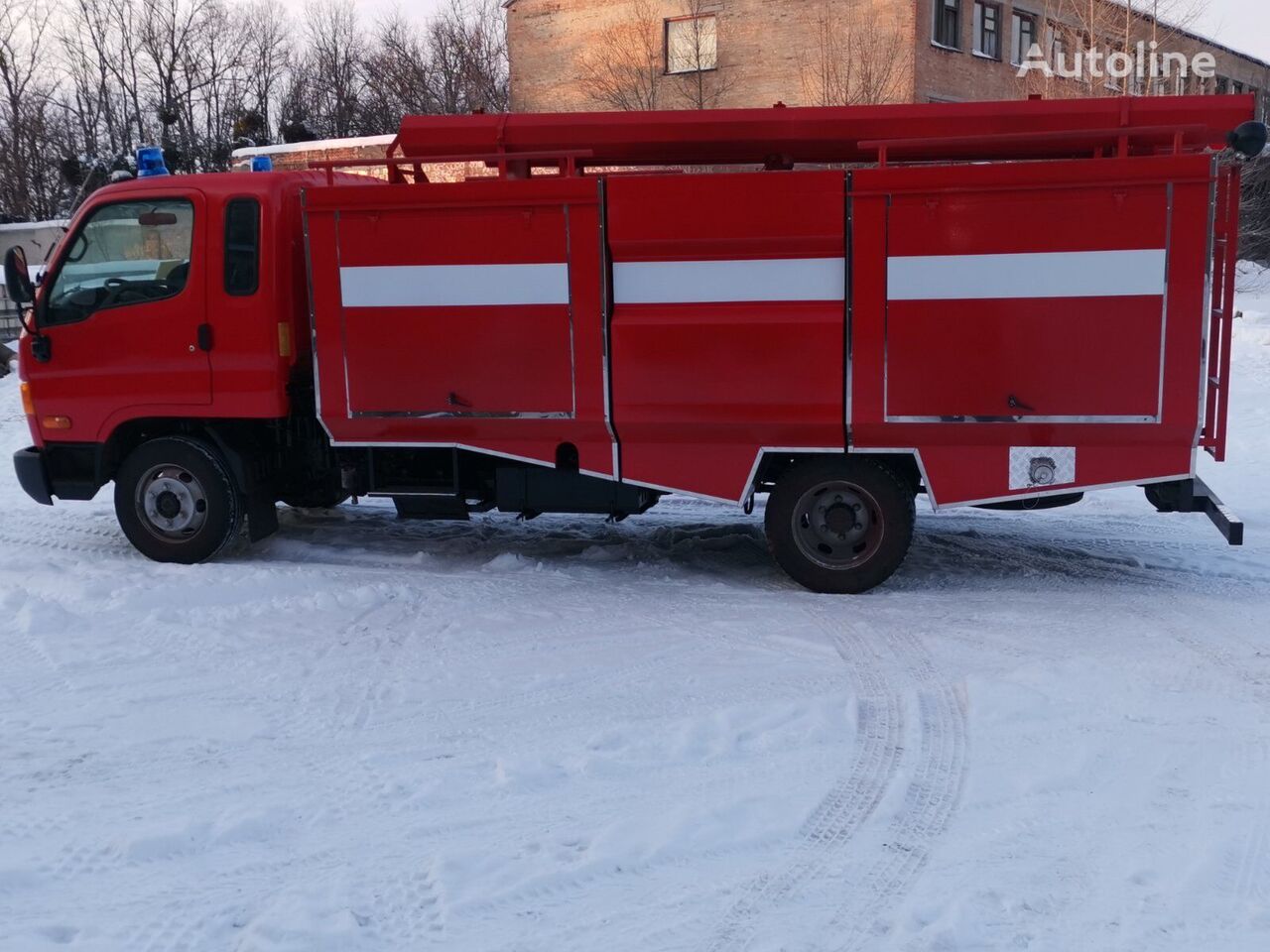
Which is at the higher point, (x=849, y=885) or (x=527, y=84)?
(x=527, y=84)

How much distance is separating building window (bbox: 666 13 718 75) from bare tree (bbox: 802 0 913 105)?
3327 mm

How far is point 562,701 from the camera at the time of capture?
5.12 m

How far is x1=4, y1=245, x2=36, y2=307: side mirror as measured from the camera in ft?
22.8

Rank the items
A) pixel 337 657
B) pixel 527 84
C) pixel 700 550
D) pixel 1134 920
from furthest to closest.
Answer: pixel 527 84, pixel 700 550, pixel 337 657, pixel 1134 920

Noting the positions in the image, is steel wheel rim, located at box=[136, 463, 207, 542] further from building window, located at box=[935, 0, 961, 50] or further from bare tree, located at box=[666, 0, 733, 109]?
building window, located at box=[935, 0, 961, 50]

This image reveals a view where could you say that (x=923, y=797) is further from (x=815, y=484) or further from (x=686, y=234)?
(x=686, y=234)

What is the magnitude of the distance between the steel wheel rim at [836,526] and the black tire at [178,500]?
3.55m

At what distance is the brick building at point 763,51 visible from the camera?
97.4 feet

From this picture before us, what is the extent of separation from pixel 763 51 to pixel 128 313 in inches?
1068

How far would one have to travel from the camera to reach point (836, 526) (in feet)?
22.3

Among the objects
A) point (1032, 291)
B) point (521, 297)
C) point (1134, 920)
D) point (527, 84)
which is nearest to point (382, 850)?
point (1134, 920)

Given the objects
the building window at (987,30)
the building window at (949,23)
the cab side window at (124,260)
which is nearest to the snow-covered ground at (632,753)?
the cab side window at (124,260)

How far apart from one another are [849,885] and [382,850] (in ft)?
4.88

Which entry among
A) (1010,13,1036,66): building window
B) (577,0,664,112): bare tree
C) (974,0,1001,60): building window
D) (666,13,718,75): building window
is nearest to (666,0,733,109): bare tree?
(666,13,718,75): building window
